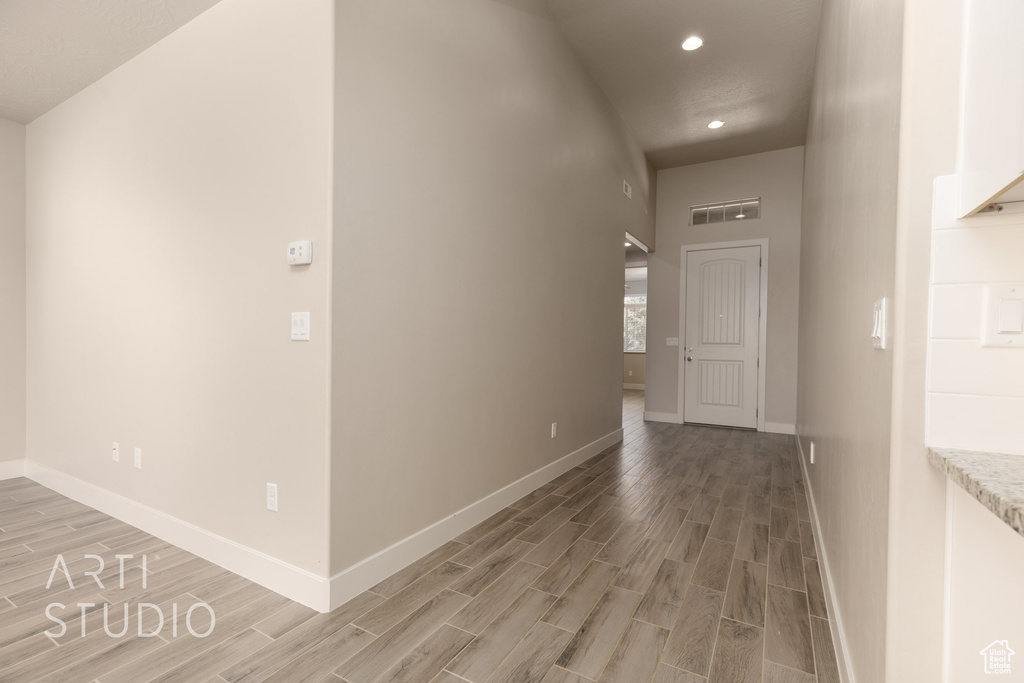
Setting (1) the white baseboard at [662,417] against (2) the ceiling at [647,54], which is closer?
(2) the ceiling at [647,54]

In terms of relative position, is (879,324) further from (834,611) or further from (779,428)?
(779,428)

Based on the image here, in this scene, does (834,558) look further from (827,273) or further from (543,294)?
(543,294)

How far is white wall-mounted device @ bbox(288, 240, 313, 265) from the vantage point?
6.21 feet

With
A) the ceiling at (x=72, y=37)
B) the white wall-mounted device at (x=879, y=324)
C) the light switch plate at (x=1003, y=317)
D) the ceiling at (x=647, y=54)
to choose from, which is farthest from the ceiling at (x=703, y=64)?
the light switch plate at (x=1003, y=317)

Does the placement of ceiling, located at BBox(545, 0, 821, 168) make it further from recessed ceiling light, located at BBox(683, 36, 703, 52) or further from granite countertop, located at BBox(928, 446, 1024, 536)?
granite countertop, located at BBox(928, 446, 1024, 536)

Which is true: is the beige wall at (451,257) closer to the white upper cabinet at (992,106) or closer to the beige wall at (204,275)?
the beige wall at (204,275)

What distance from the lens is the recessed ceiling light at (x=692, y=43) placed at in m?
3.56

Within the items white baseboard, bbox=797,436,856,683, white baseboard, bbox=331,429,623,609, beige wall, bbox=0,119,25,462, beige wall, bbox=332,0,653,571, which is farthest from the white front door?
beige wall, bbox=0,119,25,462

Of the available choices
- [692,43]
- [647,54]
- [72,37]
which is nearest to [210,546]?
[72,37]

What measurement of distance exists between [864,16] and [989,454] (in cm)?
139

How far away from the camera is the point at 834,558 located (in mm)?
1827

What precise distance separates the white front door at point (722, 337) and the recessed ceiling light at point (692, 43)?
9.30 ft

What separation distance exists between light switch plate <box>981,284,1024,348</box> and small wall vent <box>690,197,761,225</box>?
5521 millimetres

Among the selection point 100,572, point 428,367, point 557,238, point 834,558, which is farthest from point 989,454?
point 100,572
